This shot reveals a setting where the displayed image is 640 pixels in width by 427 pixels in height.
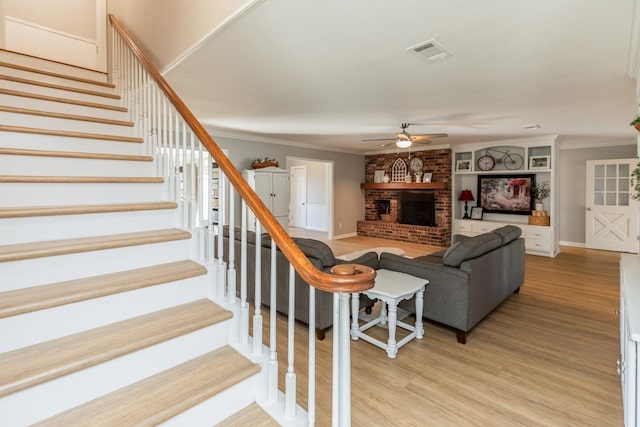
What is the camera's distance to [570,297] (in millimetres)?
3957

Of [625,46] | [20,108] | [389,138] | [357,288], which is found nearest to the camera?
[357,288]

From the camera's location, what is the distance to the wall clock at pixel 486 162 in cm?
714

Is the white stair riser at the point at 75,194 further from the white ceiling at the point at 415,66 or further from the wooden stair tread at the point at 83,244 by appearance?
the white ceiling at the point at 415,66

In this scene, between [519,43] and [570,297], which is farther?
[570,297]

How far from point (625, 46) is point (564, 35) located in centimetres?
54

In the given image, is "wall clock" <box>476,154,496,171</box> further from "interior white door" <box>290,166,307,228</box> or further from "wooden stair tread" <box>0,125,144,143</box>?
"wooden stair tread" <box>0,125,144,143</box>

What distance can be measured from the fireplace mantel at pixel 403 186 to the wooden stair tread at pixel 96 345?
22.0ft

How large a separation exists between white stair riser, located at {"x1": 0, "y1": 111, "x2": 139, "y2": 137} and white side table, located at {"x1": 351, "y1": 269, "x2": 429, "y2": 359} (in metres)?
2.37

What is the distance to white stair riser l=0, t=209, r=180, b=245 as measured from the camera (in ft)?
5.31

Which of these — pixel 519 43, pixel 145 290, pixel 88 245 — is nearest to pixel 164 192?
pixel 88 245

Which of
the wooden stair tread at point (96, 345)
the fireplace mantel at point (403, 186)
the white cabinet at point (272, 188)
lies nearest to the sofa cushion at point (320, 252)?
the wooden stair tread at point (96, 345)

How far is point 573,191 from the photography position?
7031 mm

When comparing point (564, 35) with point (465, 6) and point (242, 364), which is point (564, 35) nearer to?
point (465, 6)

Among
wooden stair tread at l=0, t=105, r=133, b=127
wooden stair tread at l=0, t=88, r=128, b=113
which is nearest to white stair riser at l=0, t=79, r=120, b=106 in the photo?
wooden stair tread at l=0, t=88, r=128, b=113
